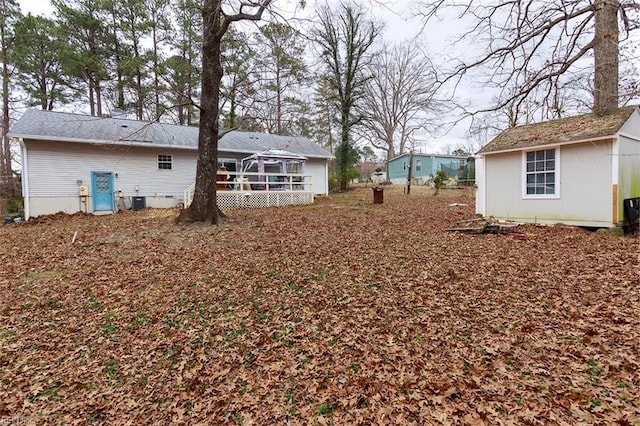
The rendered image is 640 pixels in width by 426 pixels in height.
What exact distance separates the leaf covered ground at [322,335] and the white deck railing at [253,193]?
7.21 meters

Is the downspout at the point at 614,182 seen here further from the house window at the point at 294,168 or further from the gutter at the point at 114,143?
the house window at the point at 294,168

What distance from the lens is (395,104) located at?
3241 centimetres

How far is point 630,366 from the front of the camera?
2.76m

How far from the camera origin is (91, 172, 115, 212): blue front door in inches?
531

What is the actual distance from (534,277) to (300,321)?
3.83m

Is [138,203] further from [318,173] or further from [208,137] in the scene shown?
[318,173]

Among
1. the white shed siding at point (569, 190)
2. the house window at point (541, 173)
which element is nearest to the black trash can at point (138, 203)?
the white shed siding at point (569, 190)

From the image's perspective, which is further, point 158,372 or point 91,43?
point 91,43

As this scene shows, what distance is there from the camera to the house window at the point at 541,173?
350 inches

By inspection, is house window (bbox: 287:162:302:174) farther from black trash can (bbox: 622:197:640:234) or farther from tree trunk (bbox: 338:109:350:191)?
black trash can (bbox: 622:197:640:234)

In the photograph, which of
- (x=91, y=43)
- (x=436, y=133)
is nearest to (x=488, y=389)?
(x=91, y=43)

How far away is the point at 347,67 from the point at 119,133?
635 inches

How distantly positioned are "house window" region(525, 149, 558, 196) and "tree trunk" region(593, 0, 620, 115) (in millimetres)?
1837

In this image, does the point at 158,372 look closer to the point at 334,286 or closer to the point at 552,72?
the point at 334,286
